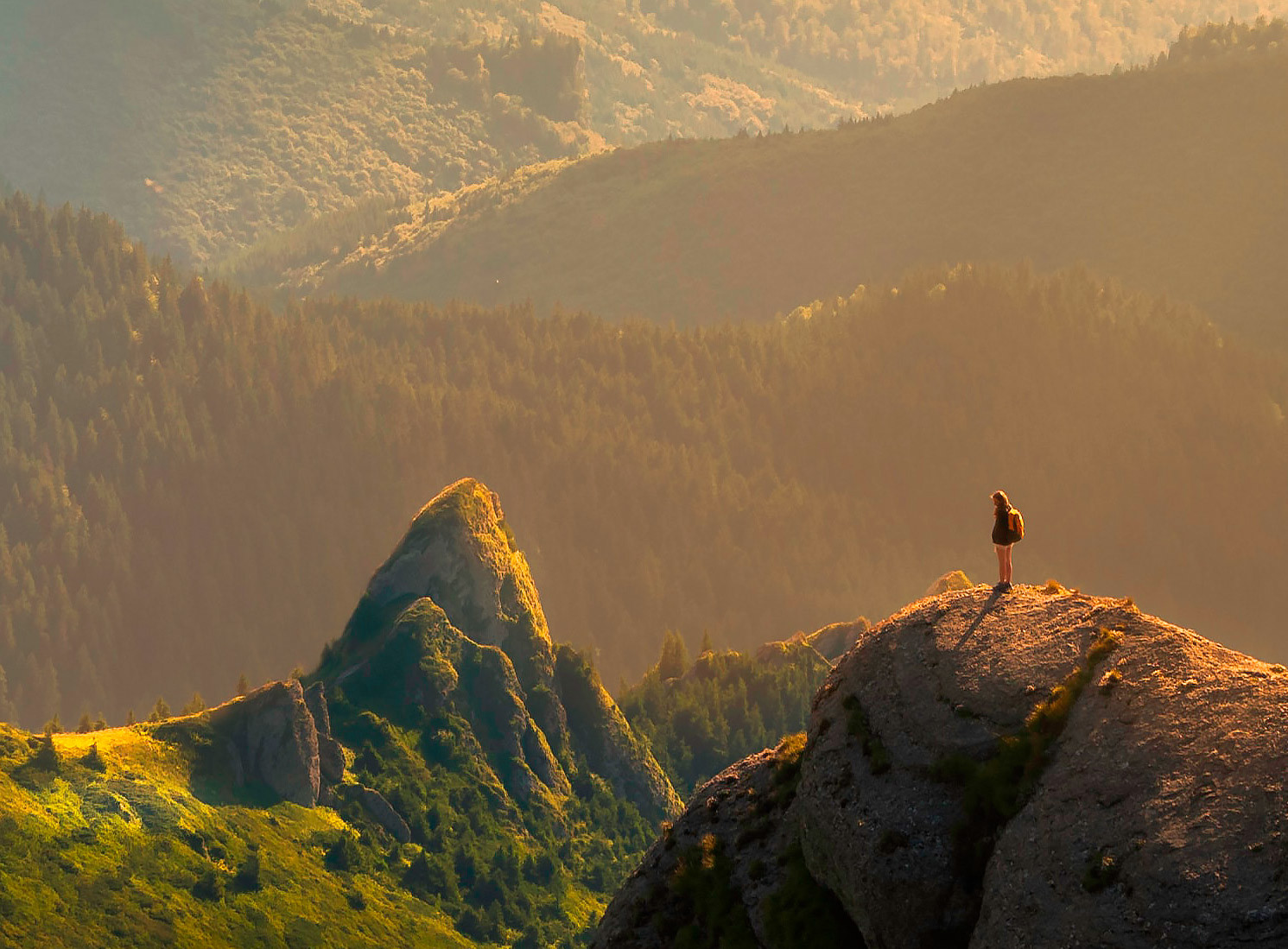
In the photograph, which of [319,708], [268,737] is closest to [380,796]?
[319,708]

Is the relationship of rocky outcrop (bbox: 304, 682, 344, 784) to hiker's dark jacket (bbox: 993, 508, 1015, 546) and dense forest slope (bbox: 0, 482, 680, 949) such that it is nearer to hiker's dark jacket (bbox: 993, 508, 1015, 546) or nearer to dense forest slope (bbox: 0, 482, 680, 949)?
dense forest slope (bbox: 0, 482, 680, 949)

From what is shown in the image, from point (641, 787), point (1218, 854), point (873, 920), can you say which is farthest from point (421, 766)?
point (1218, 854)

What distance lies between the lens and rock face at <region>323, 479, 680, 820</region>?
16550 centimetres

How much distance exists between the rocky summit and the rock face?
99.8 m

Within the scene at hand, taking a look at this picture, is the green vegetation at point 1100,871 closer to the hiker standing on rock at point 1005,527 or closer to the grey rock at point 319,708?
the hiker standing on rock at point 1005,527

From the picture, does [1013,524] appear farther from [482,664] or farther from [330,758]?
[482,664]

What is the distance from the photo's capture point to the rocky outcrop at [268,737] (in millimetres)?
146500

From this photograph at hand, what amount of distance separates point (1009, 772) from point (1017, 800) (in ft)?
3.03

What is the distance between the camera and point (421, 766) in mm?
162250

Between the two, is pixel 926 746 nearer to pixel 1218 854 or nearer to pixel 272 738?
pixel 1218 854

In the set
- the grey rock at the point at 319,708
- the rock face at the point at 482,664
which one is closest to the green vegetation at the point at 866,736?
the grey rock at the point at 319,708

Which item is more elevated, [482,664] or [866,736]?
[866,736]

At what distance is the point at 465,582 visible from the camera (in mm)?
174500

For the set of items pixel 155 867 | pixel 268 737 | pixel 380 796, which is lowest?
pixel 380 796
